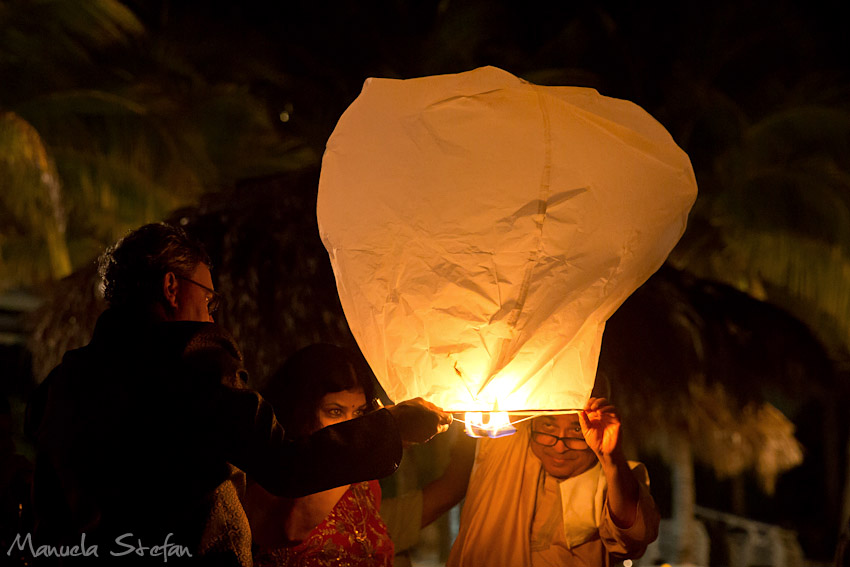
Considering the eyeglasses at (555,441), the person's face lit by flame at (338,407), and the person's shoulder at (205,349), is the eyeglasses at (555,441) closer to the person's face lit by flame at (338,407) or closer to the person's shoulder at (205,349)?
the person's face lit by flame at (338,407)

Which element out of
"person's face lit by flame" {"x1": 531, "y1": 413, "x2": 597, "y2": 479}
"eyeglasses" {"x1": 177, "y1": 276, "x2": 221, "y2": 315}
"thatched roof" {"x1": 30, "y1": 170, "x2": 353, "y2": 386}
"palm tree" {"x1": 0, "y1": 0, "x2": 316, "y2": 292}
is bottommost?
"person's face lit by flame" {"x1": 531, "y1": 413, "x2": 597, "y2": 479}

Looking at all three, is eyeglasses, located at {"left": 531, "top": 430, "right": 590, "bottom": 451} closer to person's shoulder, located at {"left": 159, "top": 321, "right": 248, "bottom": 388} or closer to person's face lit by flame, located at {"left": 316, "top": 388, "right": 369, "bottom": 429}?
person's face lit by flame, located at {"left": 316, "top": 388, "right": 369, "bottom": 429}

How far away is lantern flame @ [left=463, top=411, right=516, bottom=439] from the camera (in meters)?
2.19

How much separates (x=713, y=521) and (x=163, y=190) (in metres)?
9.77

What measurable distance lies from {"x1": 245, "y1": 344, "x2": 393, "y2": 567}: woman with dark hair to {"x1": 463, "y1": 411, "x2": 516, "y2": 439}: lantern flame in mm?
704

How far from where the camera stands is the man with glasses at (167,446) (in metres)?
2.03

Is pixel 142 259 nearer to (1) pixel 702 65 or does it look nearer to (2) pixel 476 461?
(2) pixel 476 461

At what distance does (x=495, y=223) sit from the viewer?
2127 mm

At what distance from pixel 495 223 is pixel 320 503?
4.17 ft

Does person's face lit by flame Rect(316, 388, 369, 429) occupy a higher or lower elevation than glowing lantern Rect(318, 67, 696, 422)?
lower

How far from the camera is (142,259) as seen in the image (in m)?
2.23

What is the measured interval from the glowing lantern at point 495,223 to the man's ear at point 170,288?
0.43 meters
